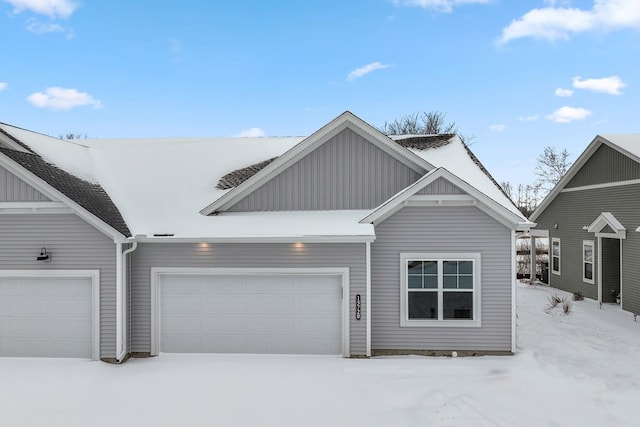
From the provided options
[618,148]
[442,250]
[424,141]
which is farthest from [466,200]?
[618,148]

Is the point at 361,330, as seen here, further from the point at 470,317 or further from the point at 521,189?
the point at 521,189

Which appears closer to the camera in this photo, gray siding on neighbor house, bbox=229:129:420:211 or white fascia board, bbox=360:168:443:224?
white fascia board, bbox=360:168:443:224

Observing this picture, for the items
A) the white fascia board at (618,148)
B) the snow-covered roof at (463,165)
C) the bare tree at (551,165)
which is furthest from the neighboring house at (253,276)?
the bare tree at (551,165)

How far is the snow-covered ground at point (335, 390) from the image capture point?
613 cm

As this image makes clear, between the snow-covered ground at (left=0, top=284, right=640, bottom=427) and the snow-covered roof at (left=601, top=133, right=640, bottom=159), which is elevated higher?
the snow-covered roof at (left=601, top=133, right=640, bottom=159)

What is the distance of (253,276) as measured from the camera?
924 cm

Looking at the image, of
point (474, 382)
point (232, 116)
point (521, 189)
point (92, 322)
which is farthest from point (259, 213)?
point (521, 189)

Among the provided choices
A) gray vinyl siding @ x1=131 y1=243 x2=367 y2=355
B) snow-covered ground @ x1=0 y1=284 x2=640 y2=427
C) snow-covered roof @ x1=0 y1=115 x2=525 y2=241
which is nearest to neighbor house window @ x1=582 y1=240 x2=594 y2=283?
snow-covered ground @ x1=0 y1=284 x2=640 y2=427

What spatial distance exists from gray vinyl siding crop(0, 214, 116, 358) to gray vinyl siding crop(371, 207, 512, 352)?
6235 mm

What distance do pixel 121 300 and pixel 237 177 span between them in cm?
454

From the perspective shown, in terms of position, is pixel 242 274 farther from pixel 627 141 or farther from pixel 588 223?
pixel 627 141

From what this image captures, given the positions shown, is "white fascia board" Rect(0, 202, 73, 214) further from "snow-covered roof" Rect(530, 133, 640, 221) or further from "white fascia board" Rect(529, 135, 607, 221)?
"white fascia board" Rect(529, 135, 607, 221)

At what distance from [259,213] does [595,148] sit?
14.1m

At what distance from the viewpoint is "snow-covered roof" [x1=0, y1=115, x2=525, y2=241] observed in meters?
Result: 9.17
